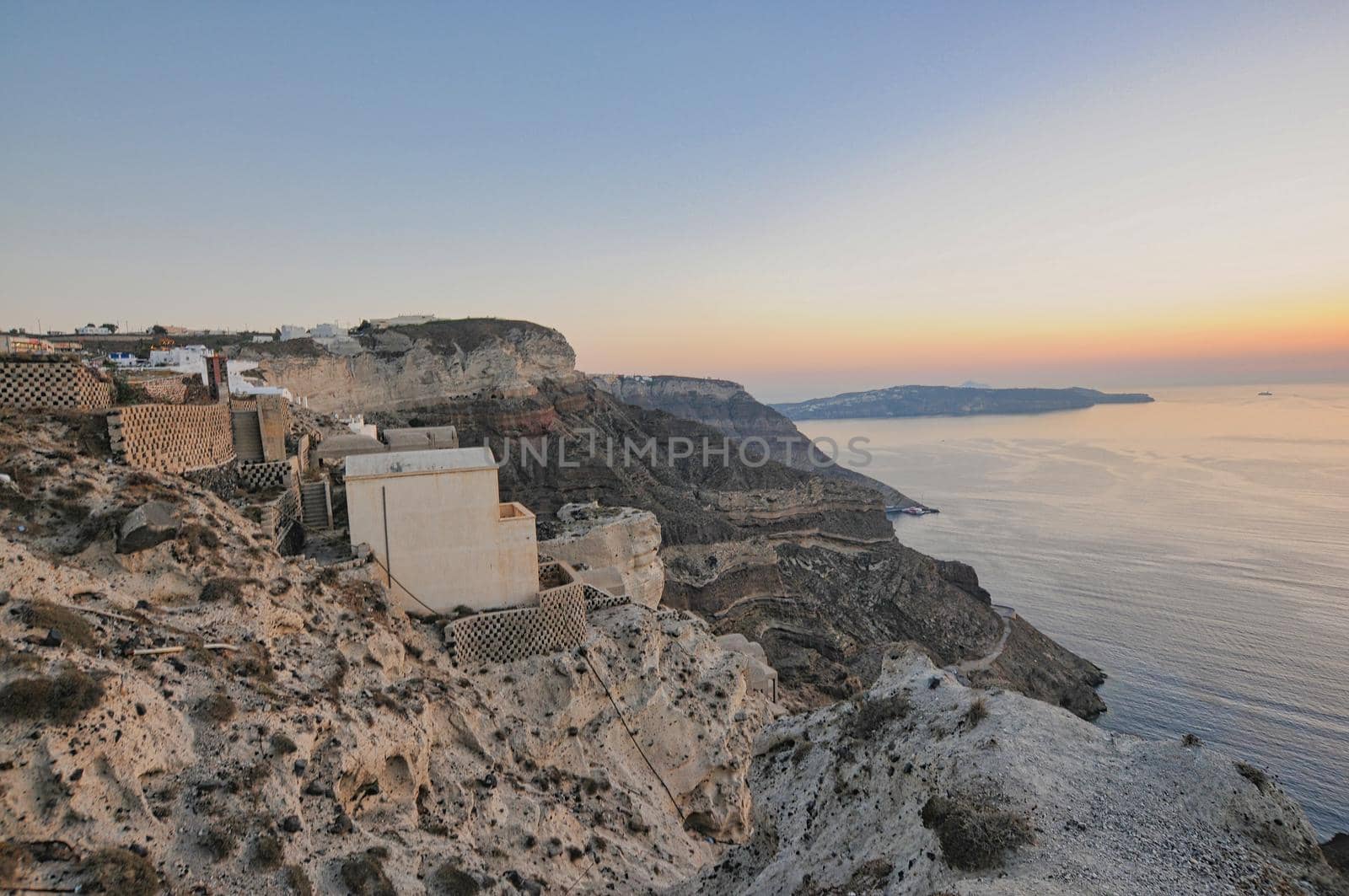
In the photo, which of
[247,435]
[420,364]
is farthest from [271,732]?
[420,364]

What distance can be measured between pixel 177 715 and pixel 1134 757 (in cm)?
854

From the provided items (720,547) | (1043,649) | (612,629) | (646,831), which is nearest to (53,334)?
(720,547)

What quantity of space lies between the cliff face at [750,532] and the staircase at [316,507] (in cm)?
1829

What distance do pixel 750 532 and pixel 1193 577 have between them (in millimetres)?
29650

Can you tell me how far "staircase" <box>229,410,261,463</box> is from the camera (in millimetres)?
12516

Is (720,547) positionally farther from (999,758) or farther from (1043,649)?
(999,758)

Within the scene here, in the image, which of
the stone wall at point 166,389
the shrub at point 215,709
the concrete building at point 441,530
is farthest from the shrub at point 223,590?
the stone wall at point 166,389

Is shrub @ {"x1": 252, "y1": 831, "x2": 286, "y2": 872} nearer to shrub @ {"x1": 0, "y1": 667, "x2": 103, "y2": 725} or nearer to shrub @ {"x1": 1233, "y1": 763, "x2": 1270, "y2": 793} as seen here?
shrub @ {"x1": 0, "y1": 667, "x2": 103, "y2": 725}

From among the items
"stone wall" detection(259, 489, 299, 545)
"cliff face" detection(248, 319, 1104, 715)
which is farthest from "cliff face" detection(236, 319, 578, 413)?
"stone wall" detection(259, 489, 299, 545)

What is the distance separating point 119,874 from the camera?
4.47 meters

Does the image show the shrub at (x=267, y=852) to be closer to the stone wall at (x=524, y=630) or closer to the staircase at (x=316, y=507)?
the stone wall at (x=524, y=630)

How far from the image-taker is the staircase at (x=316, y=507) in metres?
12.9

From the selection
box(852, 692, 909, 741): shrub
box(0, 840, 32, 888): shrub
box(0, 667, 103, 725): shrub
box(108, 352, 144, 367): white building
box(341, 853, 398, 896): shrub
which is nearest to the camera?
box(0, 840, 32, 888): shrub

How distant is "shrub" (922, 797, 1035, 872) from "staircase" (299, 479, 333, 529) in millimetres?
11789
